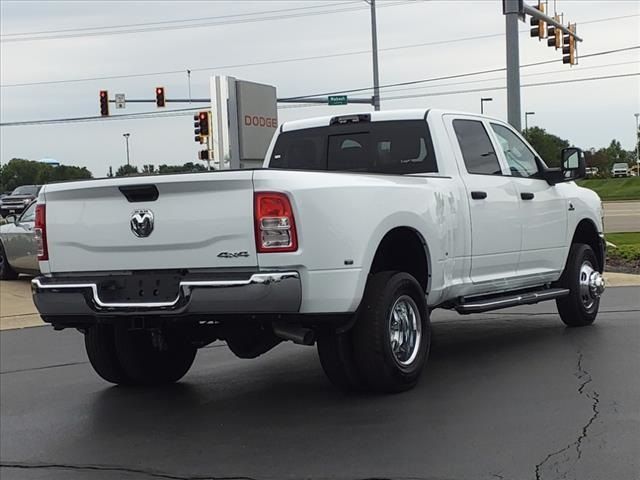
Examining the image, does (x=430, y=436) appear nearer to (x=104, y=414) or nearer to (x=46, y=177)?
(x=104, y=414)

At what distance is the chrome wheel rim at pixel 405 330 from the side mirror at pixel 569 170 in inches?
105

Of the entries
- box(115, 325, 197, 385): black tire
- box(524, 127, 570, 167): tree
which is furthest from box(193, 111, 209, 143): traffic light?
box(524, 127, 570, 167): tree

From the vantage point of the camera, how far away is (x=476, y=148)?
25.2ft

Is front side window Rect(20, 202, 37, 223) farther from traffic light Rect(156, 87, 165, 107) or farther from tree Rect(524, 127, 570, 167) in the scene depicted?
tree Rect(524, 127, 570, 167)

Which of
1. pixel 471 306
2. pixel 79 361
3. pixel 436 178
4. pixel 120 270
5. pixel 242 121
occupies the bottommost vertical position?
pixel 79 361

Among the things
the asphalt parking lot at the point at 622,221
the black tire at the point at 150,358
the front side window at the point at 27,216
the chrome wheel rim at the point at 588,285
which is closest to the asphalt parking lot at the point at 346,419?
the black tire at the point at 150,358

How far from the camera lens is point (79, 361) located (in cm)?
901

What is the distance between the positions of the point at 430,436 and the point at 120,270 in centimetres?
225

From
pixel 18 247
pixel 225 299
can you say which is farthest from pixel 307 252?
pixel 18 247

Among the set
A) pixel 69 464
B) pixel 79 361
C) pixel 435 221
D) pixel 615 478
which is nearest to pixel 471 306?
pixel 435 221

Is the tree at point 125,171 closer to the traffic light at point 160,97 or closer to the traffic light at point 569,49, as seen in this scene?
the traffic light at point 160,97

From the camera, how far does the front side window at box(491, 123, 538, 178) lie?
8.09 metres

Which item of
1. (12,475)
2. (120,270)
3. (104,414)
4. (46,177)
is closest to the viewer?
(12,475)

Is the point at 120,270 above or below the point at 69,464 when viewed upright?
above
